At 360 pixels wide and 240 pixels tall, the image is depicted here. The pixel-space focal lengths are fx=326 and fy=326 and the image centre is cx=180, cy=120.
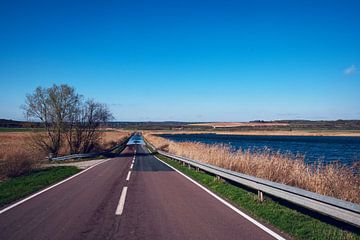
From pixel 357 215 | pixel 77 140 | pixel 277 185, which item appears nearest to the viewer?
pixel 357 215

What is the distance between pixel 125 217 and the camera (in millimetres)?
7738

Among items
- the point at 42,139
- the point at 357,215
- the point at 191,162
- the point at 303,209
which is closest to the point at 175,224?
the point at 357,215

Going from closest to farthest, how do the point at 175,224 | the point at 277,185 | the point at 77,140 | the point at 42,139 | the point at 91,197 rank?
the point at 175,224 < the point at 277,185 < the point at 91,197 < the point at 42,139 < the point at 77,140

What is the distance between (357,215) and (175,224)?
141 inches

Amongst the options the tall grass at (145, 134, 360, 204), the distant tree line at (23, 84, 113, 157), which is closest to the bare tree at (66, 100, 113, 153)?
the distant tree line at (23, 84, 113, 157)

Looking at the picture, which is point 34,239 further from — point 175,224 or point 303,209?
point 303,209

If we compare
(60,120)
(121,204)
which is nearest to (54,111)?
(60,120)

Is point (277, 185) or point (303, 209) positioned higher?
point (277, 185)

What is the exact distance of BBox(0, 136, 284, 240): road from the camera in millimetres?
6402

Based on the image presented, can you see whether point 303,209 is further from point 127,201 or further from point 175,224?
point 127,201

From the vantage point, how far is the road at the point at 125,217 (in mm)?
6402

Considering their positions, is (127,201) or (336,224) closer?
(336,224)

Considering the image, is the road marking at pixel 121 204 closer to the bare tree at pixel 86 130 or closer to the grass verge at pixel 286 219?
the grass verge at pixel 286 219

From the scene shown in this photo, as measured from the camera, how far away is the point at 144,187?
1269cm
